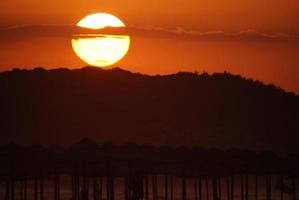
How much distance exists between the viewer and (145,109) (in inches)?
4023

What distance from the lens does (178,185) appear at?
75500mm

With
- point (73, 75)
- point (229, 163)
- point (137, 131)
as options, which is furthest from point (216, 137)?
point (229, 163)

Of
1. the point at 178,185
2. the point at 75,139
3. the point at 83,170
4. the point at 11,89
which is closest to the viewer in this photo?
the point at 83,170

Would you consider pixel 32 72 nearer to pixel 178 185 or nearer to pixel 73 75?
pixel 73 75

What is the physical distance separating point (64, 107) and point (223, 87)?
2091cm

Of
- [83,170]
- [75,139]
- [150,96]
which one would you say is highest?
[150,96]

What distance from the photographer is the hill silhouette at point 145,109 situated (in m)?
88.7

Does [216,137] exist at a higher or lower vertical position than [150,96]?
lower

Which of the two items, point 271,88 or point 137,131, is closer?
point 137,131

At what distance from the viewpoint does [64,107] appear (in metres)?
96.9

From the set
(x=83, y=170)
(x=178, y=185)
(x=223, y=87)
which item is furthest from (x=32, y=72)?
(x=83, y=170)

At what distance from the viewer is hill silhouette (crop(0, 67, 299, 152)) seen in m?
88.7

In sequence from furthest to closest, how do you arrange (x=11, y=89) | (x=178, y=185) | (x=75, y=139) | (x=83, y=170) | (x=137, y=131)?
(x=11, y=89) < (x=137, y=131) < (x=75, y=139) < (x=178, y=185) < (x=83, y=170)

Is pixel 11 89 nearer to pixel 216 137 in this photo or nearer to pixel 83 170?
pixel 216 137
